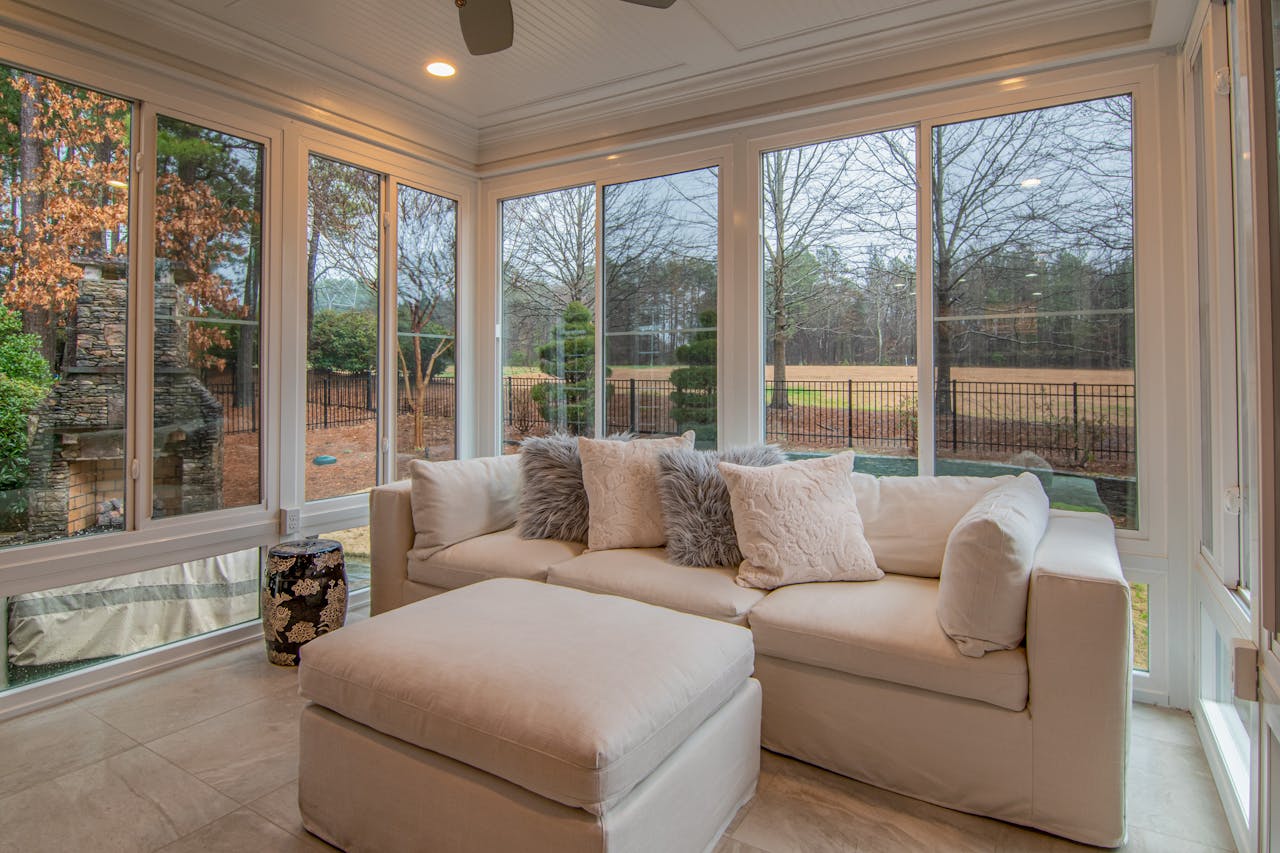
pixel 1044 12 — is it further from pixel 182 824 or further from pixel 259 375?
pixel 182 824

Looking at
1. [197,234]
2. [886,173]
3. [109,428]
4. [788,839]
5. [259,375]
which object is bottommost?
[788,839]

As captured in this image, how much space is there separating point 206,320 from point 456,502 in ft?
4.31

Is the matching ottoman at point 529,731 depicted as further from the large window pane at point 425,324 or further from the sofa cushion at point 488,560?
the large window pane at point 425,324

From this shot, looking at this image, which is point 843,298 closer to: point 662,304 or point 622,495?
point 662,304

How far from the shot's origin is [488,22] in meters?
2.23

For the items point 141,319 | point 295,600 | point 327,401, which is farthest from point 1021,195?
point 141,319

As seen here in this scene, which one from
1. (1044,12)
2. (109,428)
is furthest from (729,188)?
(109,428)

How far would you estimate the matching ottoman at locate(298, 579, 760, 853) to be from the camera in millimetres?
1434

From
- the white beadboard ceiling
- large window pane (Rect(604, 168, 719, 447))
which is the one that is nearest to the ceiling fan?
the white beadboard ceiling

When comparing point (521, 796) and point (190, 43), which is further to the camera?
point (190, 43)

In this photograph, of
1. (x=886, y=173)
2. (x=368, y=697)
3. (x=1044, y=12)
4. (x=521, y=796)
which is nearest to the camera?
(x=521, y=796)

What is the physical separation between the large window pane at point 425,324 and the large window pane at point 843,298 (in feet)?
6.32

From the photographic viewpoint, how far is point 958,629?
194cm

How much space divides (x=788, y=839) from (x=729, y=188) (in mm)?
2808
